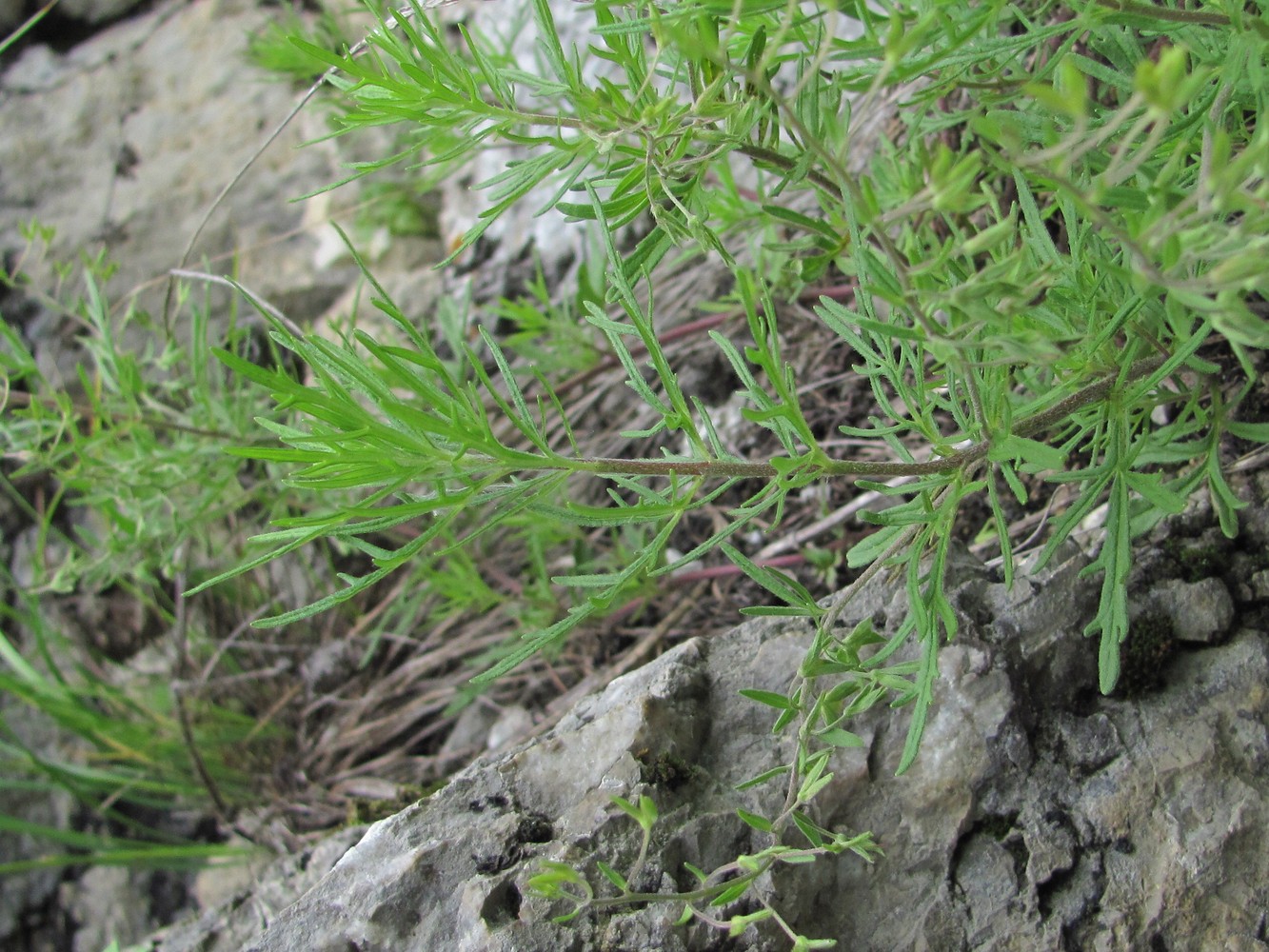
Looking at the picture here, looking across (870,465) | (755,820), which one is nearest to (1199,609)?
(870,465)

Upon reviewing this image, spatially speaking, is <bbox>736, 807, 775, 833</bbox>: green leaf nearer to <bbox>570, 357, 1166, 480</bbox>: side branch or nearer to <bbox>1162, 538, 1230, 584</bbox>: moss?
<bbox>570, 357, 1166, 480</bbox>: side branch

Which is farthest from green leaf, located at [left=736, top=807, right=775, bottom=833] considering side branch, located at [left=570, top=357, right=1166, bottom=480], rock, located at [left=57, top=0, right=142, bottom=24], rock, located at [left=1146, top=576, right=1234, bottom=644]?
rock, located at [left=57, top=0, right=142, bottom=24]

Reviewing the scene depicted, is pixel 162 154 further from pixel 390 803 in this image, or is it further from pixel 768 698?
pixel 768 698

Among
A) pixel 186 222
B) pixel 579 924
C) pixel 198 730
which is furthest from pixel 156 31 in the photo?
pixel 579 924

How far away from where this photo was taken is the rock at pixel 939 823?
137 cm

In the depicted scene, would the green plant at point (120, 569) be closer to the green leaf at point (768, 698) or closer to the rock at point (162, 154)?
the rock at point (162, 154)

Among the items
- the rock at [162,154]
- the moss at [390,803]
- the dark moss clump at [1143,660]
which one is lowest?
the moss at [390,803]

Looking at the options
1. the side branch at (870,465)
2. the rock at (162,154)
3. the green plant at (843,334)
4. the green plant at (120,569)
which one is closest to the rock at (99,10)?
the rock at (162,154)

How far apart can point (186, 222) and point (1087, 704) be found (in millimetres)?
3503

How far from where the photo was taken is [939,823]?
1.48 metres

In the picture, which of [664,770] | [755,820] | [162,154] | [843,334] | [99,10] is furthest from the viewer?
[99,10]

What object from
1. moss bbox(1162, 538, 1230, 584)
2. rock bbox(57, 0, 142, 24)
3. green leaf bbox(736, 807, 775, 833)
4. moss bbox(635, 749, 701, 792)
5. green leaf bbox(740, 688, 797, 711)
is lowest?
moss bbox(1162, 538, 1230, 584)

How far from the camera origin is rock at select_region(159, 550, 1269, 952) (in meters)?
1.37

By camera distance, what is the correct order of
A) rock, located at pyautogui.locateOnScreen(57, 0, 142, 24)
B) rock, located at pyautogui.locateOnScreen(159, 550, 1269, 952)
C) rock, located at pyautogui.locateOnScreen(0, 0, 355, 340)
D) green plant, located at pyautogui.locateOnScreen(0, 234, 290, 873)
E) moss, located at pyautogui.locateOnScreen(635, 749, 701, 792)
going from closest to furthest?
rock, located at pyautogui.locateOnScreen(159, 550, 1269, 952)
moss, located at pyautogui.locateOnScreen(635, 749, 701, 792)
green plant, located at pyautogui.locateOnScreen(0, 234, 290, 873)
rock, located at pyautogui.locateOnScreen(0, 0, 355, 340)
rock, located at pyautogui.locateOnScreen(57, 0, 142, 24)
